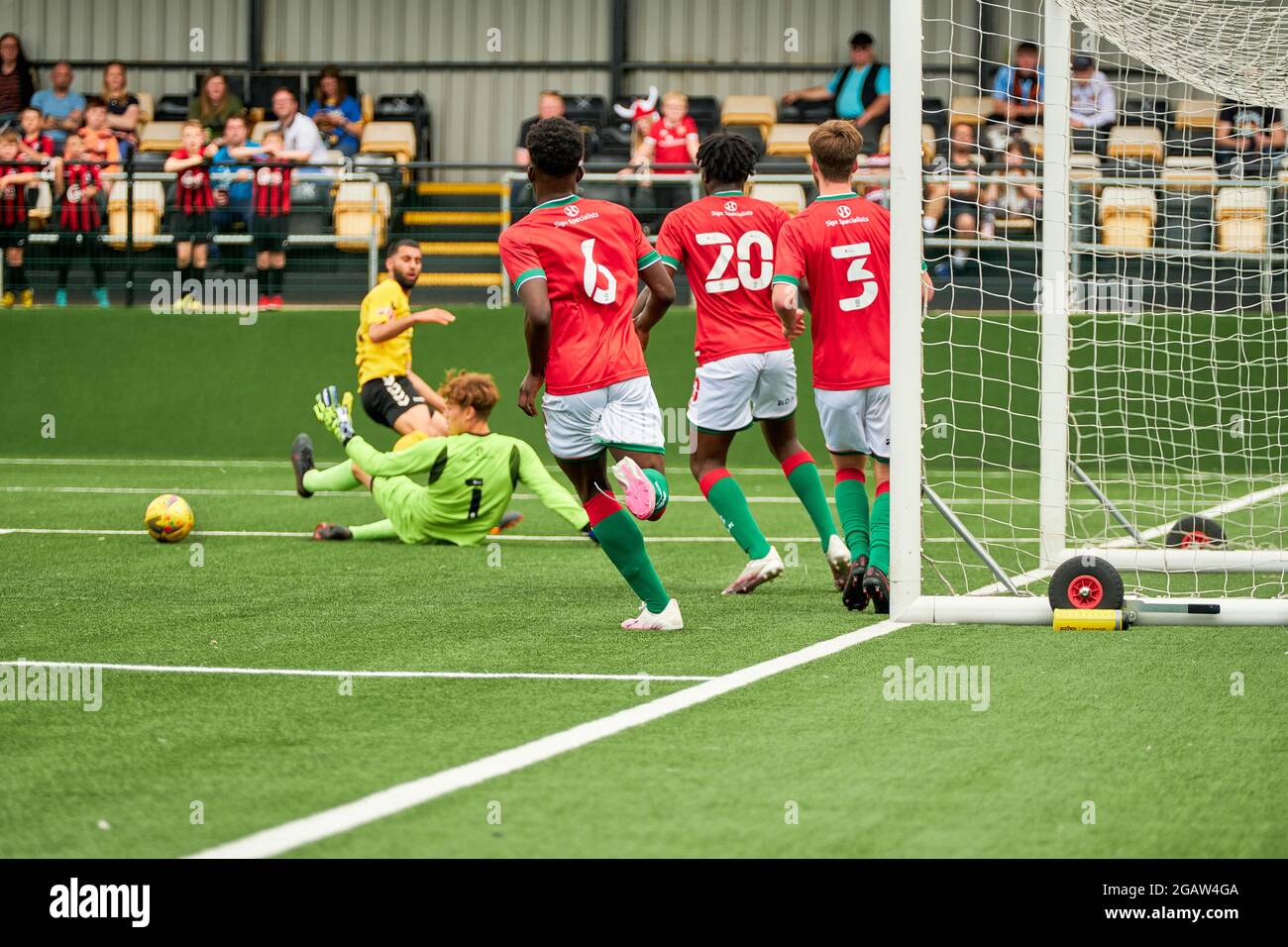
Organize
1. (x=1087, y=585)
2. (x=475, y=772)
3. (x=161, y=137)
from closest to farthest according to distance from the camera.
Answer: (x=475, y=772)
(x=1087, y=585)
(x=161, y=137)

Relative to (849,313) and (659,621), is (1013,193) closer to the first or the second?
(849,313)

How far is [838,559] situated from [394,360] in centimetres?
523

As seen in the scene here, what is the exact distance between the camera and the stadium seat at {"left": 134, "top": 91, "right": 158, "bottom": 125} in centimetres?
2198

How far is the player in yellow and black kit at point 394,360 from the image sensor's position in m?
11.9

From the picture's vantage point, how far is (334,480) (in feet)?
35.7

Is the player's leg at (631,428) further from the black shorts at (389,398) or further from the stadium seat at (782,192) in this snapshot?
the stadium seat at (782,192)

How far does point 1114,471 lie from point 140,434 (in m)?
9.83

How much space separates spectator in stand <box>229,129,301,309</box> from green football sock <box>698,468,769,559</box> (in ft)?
32.4

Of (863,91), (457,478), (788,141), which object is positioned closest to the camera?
(457,478)

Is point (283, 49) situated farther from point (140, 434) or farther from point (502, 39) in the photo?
point (140, 434)

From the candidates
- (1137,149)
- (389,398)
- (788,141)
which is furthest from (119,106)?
(1137,149)

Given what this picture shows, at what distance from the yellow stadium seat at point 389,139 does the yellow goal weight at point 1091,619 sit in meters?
15.8

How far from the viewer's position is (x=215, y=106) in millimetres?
19953
